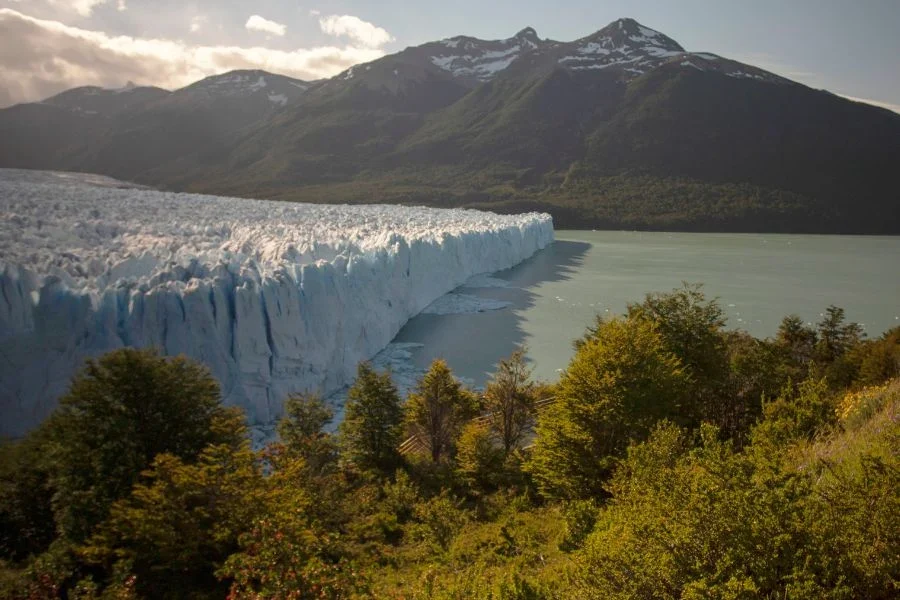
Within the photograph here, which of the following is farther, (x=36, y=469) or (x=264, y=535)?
(x=36, y=469)

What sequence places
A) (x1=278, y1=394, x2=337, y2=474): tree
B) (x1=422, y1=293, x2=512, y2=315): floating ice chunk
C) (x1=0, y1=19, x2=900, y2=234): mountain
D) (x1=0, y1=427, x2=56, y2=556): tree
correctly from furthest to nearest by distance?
(x1=0, y1=19, x2=900, y2=234): mountain → (x1=422, y1=293, x2=512, y2=315): floating ice chunk → (x1=278, y1=394, x2=337, y2=474): tree → (x1=0, y1=427, x2=56, y2=556): tree

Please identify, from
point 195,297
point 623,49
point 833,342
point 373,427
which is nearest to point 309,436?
point 373,427

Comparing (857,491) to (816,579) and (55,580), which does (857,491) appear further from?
(55,580)

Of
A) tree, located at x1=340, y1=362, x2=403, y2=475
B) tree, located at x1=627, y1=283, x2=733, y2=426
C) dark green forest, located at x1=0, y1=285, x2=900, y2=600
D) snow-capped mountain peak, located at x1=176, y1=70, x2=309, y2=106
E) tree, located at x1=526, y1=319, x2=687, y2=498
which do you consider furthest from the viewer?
snow-capped mountain peak, located at x1=176, y1=70, x2=309, y2=106

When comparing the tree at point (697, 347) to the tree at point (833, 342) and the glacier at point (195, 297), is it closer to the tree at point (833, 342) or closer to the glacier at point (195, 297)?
the tree at point (833, 342)

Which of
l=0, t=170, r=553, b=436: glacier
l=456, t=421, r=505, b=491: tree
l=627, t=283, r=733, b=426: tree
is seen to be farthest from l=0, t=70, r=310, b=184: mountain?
l=627, t=283, r=733, b=426: tree

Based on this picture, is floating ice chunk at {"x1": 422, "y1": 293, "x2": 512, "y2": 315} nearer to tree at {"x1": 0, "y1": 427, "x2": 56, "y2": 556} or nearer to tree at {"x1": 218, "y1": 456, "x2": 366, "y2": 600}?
tree at {"x1": 218, "y1": 456, "x2": 366, "y2": 600}

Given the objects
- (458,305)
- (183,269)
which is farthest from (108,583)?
(458,305)
